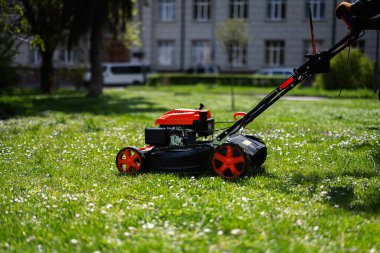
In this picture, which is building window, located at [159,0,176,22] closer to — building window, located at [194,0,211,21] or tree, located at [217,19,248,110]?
building window, located at [194,0,211,21]

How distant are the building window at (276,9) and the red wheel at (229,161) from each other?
43338mm

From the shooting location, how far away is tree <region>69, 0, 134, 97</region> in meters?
23.5

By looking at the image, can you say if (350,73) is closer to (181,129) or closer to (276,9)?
(276,9)

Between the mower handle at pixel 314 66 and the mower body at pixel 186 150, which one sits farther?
the mower body at pixel 186 150

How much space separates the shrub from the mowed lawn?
806 inches

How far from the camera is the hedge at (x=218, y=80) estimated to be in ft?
121

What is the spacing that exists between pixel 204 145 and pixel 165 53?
4500 cm

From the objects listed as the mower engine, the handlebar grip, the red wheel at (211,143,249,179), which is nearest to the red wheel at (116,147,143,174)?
the mower engine

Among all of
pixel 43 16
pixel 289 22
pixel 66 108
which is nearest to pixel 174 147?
pixel 66 108

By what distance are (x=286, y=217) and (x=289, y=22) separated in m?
44.6

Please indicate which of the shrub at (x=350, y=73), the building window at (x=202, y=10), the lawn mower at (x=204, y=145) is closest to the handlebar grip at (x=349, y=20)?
the lawn mower at (x=204, y=145)

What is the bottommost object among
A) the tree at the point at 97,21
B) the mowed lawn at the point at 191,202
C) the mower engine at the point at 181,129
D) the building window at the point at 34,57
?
the mowed lawn at the point at 191,202

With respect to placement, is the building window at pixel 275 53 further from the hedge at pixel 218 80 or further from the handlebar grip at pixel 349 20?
the handlebar grip at pixel 349 20

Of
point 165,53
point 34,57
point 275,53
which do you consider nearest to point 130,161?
point 275,53
